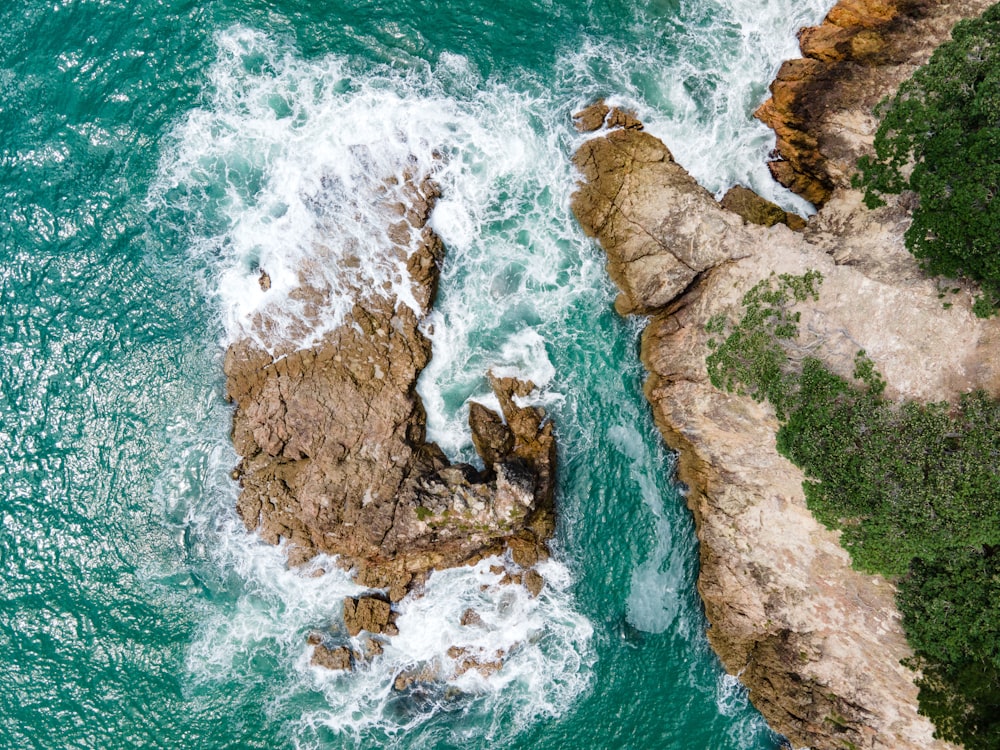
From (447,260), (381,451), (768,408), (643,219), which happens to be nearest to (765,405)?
(768,408)

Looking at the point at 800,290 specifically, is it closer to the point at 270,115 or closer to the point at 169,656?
the point at 270,115

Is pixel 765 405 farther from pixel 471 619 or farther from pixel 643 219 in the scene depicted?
pixel 471 619

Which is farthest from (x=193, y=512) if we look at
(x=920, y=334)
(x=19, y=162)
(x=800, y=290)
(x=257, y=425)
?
(x=920, y=334)

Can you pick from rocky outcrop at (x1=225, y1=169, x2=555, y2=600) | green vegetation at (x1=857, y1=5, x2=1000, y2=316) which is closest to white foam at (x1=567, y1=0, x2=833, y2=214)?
green vegetation at (x1=857, y1=5, x2=1000, y2=316)

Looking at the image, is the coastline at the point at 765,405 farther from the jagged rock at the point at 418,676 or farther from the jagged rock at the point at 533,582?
the jagged rock at the point at 418,676

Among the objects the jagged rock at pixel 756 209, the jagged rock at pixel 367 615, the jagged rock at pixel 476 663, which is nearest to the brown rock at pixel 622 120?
the jagged rock at pixel 756 209

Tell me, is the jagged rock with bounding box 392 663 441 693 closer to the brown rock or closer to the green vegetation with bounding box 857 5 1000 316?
the brown rock
